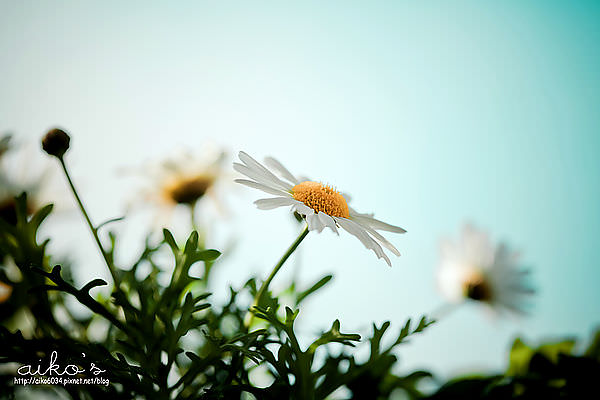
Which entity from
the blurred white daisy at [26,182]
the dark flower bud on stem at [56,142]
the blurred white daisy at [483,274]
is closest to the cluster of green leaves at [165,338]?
the dark flower bud on stem at [56,142]

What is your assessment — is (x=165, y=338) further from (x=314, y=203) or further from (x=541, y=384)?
(x=541, y=384)

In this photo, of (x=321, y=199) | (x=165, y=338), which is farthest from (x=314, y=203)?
(x=165, y=338)

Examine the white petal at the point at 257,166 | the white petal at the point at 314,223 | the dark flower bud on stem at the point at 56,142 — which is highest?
the white petal at the point at 257,166

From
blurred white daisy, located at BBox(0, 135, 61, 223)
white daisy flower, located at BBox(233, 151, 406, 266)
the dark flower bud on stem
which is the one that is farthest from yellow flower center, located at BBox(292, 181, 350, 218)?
blurred white daisy, located at BBox(0, 135, 61, 223)

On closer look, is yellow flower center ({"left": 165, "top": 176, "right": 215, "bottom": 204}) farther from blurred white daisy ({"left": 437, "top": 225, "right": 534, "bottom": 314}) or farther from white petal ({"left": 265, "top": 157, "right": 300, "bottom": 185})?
blurred white daisy ({"left": 437, "top": 225, "right": 534, "bottom": 314})

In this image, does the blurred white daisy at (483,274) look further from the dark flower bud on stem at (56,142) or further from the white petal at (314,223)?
the dark flower bud on stem at (56,142)

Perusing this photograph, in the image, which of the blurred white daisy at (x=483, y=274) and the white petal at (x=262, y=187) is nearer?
the white petal at (x=262, y=187)

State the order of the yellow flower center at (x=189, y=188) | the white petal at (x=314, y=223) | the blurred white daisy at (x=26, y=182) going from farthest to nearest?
the yellow flower center at (x=189, y=188), the blurred white daisy at (x=26, y=182), the white petal at (x=314, y=223)
